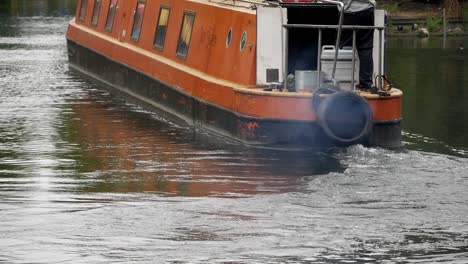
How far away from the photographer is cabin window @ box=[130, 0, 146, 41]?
22798 mm

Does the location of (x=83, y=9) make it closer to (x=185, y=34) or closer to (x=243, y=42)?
(x=185, y=34)

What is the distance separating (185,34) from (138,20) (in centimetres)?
307

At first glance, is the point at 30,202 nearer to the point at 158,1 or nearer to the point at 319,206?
the point at 319,206

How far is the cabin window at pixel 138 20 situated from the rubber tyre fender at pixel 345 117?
7.61m

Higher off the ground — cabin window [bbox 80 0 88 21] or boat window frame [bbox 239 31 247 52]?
cabin window [bbox 80 0 88 21]

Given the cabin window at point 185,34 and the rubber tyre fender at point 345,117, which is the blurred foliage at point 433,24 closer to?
the cabin window at point 185,34

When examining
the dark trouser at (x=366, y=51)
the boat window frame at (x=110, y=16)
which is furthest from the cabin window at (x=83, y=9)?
the dark trouser at (x=366, y=51)

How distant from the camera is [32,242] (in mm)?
11227

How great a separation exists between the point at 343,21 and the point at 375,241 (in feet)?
17.5

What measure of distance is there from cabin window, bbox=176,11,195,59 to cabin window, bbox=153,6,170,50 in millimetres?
924

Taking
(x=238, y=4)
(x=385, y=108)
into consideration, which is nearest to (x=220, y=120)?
(x=238, y=4)

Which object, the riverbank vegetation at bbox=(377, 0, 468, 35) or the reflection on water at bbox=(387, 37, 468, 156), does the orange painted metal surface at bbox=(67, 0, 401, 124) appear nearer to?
the reflection on water at bbox=(387, 37, 468, 156)

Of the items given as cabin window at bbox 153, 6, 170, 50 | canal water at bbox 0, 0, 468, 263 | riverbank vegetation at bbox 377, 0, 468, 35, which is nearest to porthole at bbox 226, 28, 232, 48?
canal water at bbox 0, 0, 468, 263

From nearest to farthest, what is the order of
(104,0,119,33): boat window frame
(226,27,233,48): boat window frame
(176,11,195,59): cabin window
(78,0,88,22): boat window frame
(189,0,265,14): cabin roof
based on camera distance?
(189,0,265,14): cabin roof < (226,27,233,48): boat window frame < (176,11,195,59): cabin window < (104,0,119,33): boat window frame < (78,0,88,22): boat window frame
